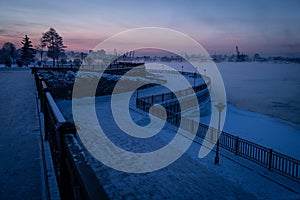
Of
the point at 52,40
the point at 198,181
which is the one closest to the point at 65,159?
the point at 198,181

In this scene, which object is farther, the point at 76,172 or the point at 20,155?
the point at 20,155

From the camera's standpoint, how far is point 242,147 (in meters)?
17.2

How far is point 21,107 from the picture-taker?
12133mm

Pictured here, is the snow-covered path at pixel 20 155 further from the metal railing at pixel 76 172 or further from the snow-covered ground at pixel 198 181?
the snow-covered ground at pixel 198 181

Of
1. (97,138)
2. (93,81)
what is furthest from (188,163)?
(93,81)

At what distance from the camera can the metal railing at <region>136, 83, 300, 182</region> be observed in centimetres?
1044

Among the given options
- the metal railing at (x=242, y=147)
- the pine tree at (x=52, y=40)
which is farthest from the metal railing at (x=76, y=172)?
the pine tree at (x=52, y=40)

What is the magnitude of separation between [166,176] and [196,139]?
5.02 meters

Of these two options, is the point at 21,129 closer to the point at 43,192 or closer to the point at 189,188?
the point at 43,192

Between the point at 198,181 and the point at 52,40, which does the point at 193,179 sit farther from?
the point at 52,40

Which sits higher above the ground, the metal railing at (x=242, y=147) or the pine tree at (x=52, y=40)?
the pine tree at (x=52, y=40)

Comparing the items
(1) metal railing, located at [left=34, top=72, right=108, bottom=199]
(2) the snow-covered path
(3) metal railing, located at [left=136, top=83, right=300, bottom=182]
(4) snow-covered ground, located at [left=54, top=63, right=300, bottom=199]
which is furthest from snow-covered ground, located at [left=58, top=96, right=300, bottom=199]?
(1) metal railing, located at [left=34, top=72, right=108, bottom=199]

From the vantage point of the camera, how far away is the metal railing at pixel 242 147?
1044 cm

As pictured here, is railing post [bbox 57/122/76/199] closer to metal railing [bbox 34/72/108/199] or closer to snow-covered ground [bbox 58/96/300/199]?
metal railing [bbox 34/72/108/199]
